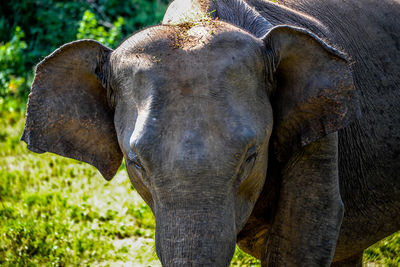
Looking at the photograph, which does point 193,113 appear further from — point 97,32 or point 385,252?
point 97,32

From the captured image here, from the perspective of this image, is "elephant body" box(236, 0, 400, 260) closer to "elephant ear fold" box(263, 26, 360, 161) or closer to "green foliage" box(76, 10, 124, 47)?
"elephant ear fold" box(263, 26, 360, 161)

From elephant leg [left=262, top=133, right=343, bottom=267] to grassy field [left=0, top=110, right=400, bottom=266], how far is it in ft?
4.93

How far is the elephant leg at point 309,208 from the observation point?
3250mm

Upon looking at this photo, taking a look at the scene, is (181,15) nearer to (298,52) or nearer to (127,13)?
(298,52)

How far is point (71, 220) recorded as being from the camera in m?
5.62

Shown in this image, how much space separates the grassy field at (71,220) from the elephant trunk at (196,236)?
7.35ft

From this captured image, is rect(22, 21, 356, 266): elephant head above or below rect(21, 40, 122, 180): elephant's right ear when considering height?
above

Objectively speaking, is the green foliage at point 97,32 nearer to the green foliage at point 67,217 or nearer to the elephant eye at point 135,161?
the green foliage at point 67,217

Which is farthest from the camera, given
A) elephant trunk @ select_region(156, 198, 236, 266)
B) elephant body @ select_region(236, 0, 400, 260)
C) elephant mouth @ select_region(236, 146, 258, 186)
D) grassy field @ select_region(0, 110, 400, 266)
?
grassy field @ select_region(0, 110, 400, 266)

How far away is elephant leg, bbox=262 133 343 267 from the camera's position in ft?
10.7

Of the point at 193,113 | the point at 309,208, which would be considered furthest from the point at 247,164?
the point at 309,208

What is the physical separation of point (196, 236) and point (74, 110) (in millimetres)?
1160

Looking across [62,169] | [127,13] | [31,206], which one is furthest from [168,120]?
[127,13]

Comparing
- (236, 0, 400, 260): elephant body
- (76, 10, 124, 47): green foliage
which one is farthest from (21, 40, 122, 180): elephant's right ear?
(76, 10, 124, 47): green foliage
